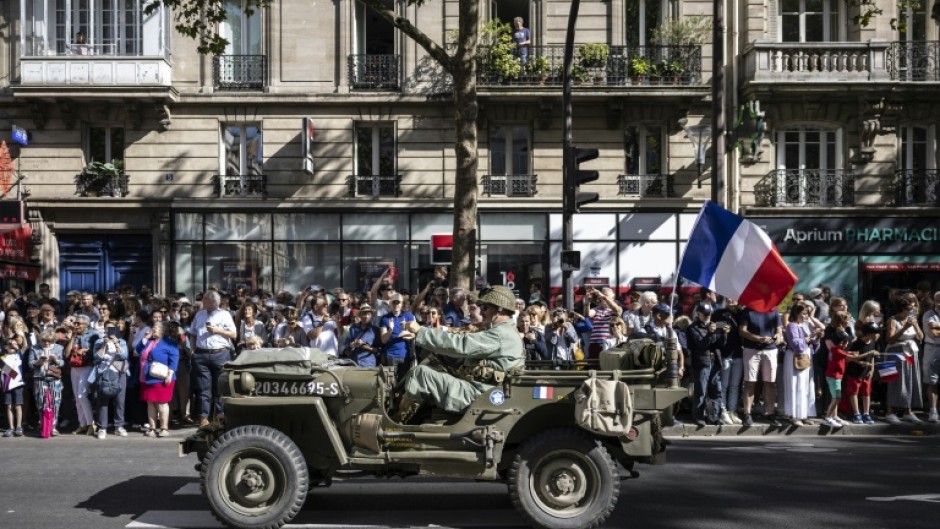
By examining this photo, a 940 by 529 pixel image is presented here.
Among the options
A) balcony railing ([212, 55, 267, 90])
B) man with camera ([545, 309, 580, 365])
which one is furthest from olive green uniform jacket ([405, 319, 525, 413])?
balcony railing ([212, 55, 267, 90])

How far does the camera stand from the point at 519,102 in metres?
24.9

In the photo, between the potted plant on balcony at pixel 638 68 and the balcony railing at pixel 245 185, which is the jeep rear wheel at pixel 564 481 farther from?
the balcony railing at pixel 245 185

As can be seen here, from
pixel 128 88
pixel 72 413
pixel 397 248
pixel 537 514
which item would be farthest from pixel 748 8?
pixel 537 514

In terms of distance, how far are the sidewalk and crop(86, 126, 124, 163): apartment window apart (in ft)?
56.8

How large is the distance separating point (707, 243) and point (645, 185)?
14612mm

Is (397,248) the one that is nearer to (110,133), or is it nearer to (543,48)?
(543,48)

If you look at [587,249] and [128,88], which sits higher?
[128,88]

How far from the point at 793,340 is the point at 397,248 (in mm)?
13097

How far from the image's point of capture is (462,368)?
26.2ft

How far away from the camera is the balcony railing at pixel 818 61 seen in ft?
80.5

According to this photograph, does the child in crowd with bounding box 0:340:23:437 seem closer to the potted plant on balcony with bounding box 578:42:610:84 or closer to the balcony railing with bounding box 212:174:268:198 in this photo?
the balcony railing with bounding box 212:174:268:198

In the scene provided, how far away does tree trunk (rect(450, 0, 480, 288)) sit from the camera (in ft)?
56.1

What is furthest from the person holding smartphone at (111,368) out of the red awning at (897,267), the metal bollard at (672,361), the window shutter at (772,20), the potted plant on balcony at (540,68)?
the red awning at (897,267)

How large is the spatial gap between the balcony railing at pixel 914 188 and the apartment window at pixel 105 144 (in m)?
19.6
